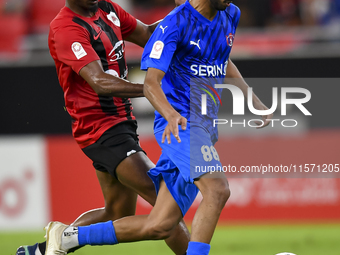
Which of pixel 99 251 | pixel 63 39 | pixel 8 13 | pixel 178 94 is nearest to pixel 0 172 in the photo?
pixel 99 251

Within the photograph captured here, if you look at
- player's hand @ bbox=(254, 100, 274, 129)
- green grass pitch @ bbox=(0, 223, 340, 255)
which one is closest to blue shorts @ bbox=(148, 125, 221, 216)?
player's hand @ bbox=(254, 100, 274, 129)

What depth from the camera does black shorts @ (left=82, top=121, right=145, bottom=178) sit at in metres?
3.92

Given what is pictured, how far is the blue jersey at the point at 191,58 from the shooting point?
11.6 feet

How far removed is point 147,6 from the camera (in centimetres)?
982

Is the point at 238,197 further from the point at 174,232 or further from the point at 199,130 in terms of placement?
the point at 199,130

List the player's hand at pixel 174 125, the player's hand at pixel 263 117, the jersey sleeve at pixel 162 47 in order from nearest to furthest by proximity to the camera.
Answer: the player's hand at pixel 174 125
the jersey sleeve at pixel 162 47
the player's hand at pixel 263 117

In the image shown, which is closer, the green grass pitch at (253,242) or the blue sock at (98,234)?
the blue sock at (98,234)

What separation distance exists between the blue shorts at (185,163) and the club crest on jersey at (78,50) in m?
0.77

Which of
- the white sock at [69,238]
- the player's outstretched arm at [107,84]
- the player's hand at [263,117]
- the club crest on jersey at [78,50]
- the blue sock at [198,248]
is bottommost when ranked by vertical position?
the white sock at [69,238]

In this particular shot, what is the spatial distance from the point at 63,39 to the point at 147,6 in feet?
20.4

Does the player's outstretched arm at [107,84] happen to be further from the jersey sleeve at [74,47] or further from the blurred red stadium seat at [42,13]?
the blurred red stadium seat at [42,13]

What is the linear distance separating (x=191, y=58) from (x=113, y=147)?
88 centimetres

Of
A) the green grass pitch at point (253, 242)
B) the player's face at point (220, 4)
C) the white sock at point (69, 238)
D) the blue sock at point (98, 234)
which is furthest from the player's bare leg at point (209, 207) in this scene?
the green grass pitch at point (253, 242)

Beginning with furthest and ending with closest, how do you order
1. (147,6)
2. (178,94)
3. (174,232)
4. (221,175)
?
(147,6) → (174,232) → (178,94) → (221,175)
